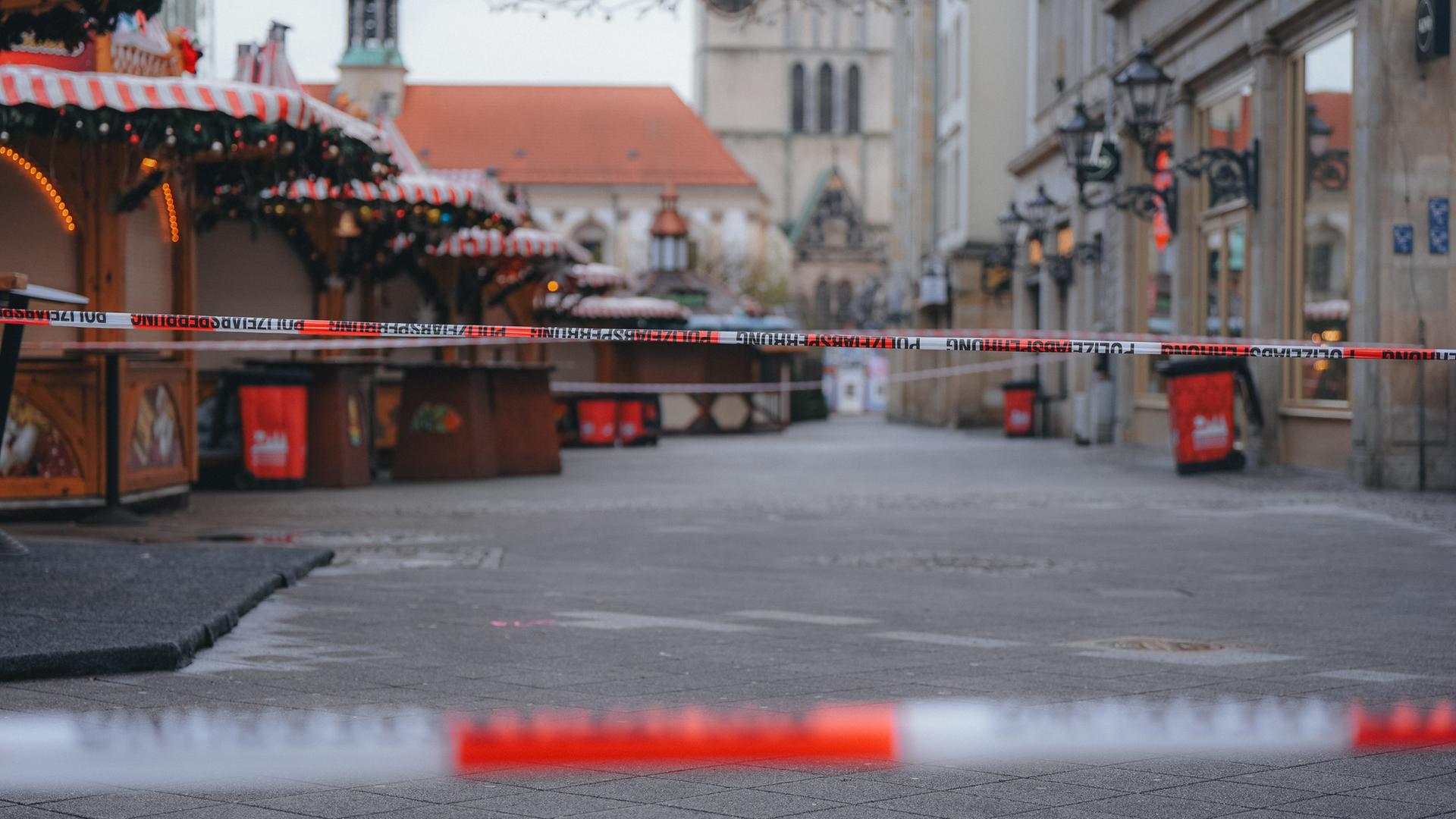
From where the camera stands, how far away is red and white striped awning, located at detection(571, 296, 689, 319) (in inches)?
1693

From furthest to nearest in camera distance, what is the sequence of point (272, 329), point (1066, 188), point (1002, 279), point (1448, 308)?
point (1002, 279) → point (1066, 188) → point (1448, 308) → point (272, 329)

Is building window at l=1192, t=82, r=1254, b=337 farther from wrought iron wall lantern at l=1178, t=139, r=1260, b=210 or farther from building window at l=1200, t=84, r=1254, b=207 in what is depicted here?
wrought iron wall lantern at l=1178, t=139, r=1260, b=210

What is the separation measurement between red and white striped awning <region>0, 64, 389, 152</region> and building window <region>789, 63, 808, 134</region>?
102m

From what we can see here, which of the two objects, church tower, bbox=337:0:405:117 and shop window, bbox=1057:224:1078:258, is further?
church tower, bbox=337:0:405:117

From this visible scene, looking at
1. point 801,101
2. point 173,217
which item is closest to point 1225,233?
point 173,217

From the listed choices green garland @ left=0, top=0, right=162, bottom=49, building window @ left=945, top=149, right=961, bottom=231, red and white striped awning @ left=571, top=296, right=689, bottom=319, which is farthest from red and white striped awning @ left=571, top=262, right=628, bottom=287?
green garland @ left=0, top=0, right=162, bottom=49

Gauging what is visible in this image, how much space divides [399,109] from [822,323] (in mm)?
32335

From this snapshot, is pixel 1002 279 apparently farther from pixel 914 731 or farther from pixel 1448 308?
pixel 914 731

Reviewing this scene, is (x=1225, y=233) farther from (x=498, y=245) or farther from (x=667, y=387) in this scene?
(x=667, y=387)

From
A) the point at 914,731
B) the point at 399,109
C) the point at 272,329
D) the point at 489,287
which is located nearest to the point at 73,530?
the point at 272,329

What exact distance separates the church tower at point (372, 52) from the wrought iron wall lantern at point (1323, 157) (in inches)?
3148

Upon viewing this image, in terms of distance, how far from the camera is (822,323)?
4638 inches

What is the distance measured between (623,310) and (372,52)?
5740 centimetres

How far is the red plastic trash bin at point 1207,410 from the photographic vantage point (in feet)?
63.4
